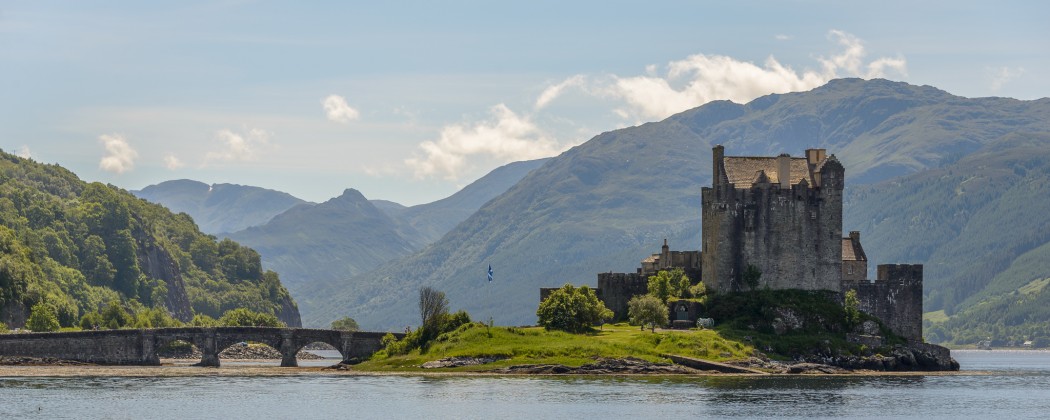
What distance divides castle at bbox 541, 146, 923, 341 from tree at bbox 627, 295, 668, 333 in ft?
10.2

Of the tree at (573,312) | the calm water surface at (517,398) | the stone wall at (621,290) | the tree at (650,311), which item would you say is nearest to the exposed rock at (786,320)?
the calm water surface at (517,398)

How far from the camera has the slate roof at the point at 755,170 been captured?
171 meters

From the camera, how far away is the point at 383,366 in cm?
17350

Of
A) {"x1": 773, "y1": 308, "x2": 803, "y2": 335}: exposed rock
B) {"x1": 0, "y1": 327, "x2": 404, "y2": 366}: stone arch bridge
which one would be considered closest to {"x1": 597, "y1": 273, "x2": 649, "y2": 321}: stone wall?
{"x1": 773, "y1": 308, "x2": 803, "y2": 335}: exposed rock

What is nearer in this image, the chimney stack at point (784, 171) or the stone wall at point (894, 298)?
the chimney stack at point (784, 171)

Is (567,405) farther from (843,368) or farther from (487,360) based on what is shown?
(843,368)

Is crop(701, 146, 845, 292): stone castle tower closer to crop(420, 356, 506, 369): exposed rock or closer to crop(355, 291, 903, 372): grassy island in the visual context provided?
crop(355, 291, 903, 372): grassy island

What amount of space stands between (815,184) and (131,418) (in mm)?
79177

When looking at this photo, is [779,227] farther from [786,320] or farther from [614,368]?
[614,368]

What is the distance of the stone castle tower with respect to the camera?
16938cm

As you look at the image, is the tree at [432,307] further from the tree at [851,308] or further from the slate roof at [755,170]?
the tree at [851,308]

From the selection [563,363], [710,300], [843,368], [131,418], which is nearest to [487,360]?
[563,363]

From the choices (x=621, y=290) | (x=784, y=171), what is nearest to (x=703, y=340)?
(x=621, y=290)

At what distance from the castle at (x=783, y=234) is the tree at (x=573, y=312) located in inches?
322
